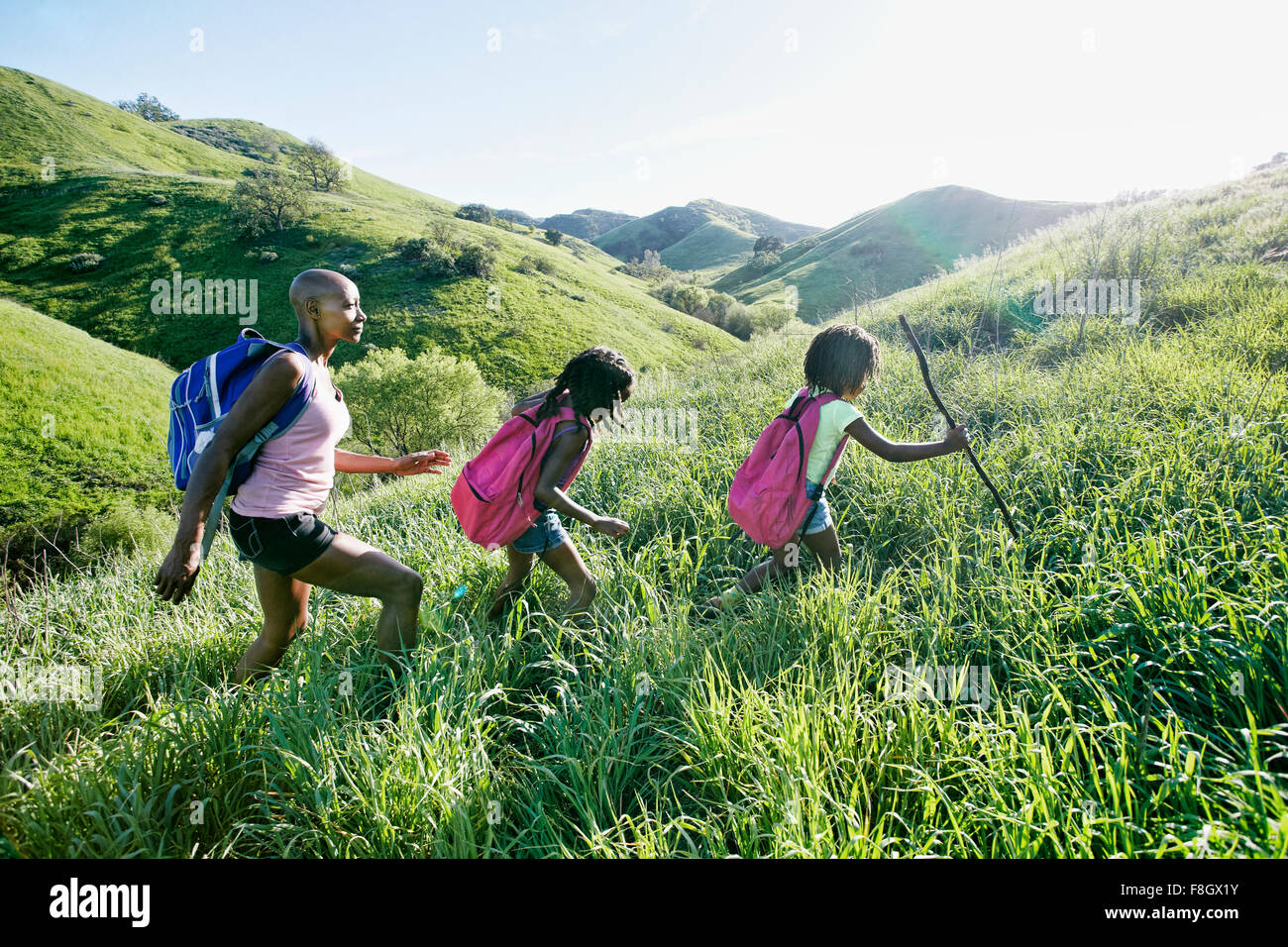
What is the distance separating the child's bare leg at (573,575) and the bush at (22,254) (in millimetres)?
71964

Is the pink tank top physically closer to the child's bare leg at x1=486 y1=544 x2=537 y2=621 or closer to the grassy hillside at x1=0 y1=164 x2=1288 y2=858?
the grassy hillside at x1=0 y1=164 x2=1288 y2=858

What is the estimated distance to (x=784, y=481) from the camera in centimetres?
316

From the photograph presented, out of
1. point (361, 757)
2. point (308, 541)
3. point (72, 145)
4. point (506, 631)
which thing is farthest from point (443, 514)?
point (72, 145)

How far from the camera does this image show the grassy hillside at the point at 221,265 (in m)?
44.9

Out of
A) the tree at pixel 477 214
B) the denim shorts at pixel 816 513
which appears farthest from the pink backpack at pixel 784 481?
the tree at pixel 477 214

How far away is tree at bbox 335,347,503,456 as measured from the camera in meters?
26.4

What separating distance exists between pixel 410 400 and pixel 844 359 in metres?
26.7

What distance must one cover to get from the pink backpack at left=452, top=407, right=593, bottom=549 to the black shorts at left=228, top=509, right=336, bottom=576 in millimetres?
815

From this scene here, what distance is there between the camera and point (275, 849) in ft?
6.46

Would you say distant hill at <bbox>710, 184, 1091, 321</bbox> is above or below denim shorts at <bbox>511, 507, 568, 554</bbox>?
above

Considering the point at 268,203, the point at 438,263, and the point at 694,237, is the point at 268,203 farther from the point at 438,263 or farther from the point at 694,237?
the point at 694,237

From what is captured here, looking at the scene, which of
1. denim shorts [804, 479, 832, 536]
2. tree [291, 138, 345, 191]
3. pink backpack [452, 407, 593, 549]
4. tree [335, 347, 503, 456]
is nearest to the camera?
pink backpack [452, 407, 593, 549]

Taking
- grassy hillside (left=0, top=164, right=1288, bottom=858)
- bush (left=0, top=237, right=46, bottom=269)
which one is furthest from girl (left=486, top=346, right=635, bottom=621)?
bush (left=0, top=237, right=46, bottom=269)
